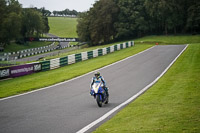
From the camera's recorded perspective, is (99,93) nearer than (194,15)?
Yes

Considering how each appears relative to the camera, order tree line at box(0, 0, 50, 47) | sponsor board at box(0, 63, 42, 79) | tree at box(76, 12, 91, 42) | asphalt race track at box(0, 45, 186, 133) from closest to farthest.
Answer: asphalt race track at box(0, 45, 186, 133) < sponsor board at box(0, 63, 42, 79) < tree at box(76, 12, 91, 42) < tree line at box(0, 0, 50, 47)

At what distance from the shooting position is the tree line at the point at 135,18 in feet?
240

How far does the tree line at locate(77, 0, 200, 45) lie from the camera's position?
240ft

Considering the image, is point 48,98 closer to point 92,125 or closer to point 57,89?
point 57,89

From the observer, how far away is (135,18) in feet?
254

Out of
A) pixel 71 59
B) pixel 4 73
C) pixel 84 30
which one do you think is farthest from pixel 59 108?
pixel 84 30

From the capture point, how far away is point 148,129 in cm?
785

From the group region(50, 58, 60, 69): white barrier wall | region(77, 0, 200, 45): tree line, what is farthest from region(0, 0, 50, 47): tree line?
region(50, 58, 60, 69): white barrier wall

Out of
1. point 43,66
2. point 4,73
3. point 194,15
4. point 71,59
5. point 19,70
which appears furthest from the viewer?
point 194,15

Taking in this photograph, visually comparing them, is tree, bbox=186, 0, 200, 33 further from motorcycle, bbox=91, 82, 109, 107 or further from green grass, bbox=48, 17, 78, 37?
green grass, bbox=48, 17, 78, 37

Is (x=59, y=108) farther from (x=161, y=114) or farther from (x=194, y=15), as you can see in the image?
(x=194, y=15)

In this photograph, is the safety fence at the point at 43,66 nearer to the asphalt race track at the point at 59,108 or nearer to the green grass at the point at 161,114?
the asphalt race track at the point at 59,108

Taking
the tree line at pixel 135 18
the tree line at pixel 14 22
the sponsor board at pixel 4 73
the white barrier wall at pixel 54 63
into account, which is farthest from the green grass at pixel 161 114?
the tree line at pixel 14 22

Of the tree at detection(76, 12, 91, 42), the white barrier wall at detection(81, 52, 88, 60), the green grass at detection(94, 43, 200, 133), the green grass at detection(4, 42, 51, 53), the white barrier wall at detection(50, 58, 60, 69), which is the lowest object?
the green grass at detection(94, 43, 200, 133)
